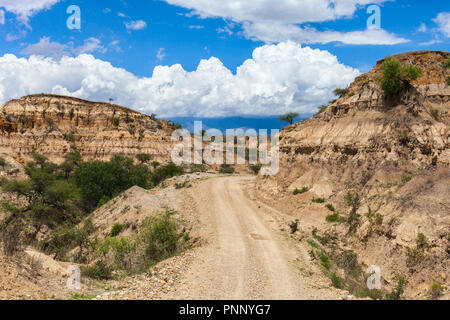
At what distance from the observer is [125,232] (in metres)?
20.0

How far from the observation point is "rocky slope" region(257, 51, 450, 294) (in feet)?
43.8

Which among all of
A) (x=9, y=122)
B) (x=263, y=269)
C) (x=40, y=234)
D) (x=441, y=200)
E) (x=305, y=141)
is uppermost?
(x=9, y=122)

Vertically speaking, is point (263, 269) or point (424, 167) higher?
point (424, 167)

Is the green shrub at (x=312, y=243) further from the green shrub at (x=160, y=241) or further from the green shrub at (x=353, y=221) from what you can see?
the green shrub at (x=160, y=241)

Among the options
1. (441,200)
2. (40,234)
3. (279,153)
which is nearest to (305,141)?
(279,153)

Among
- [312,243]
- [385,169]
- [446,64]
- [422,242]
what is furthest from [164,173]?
[422,242]

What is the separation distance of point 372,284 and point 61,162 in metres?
60.8

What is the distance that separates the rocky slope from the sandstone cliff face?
45239 mm

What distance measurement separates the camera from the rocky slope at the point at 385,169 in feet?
43.8

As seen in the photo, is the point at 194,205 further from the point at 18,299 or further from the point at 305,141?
the point at 18,299

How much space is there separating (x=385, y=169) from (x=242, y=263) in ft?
41.7

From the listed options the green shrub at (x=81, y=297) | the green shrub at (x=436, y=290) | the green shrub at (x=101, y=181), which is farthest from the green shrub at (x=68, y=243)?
the green shrub at (x=436, y=290)

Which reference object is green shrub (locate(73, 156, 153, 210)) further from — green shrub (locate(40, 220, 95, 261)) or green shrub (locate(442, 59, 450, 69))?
green shrub (locate(442, 59, 450, 69))
